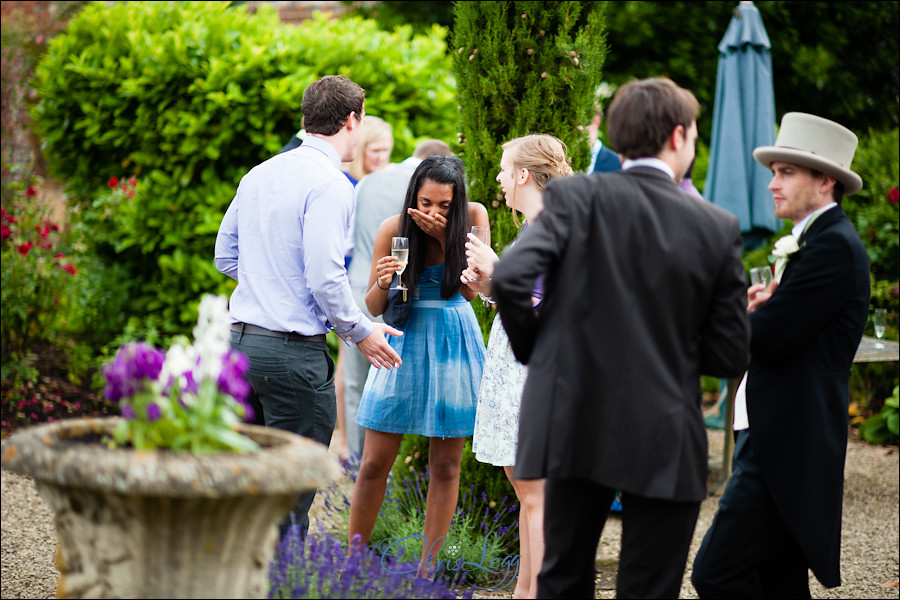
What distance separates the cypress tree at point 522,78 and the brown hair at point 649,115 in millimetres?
2153

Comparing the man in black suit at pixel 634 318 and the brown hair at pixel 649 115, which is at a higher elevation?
the brown hair at pixel 649 115

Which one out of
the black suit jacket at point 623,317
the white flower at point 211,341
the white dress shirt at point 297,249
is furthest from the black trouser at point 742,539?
the white flower at point 211,341

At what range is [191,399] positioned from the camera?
77.1 inches

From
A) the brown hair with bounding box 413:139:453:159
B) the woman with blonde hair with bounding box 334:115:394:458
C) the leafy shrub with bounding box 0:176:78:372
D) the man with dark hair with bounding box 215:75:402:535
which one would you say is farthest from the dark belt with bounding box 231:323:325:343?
the leafy shrub with bounding box 0:176:78:372

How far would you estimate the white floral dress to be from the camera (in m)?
3.49

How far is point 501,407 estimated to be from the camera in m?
3.51

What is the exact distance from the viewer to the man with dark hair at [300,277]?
332cm

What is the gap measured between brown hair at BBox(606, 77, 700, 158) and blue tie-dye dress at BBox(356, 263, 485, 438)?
1.64 metres

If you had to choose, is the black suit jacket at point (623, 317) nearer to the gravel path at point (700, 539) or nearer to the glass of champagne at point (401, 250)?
the glass of champagne at point (401, 250)

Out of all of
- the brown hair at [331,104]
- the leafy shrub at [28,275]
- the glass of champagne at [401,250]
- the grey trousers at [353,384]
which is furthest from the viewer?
the leafy shrub at [28,275]

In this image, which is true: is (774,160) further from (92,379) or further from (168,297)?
(92,379)

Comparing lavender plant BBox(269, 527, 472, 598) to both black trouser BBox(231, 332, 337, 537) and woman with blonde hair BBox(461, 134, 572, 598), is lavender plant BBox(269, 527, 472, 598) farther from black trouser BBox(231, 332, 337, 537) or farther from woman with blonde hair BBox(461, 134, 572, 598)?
woman with blonde hair BBox(461, 134, 572, 598)

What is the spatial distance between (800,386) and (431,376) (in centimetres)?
155

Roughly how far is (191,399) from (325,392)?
1.51 metres
